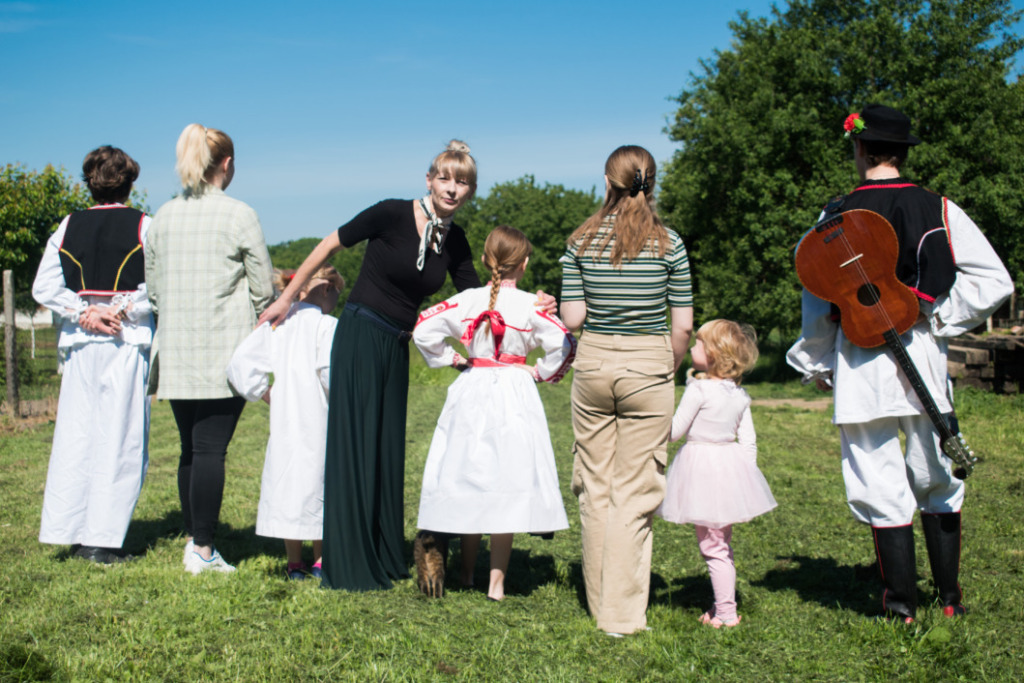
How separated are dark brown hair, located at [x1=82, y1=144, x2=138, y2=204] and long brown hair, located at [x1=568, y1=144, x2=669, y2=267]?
281 cm

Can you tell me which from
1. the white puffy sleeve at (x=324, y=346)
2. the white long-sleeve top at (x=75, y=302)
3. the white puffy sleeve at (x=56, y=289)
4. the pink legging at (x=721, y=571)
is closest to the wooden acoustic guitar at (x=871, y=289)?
the pink legging at (x=721, y=571)

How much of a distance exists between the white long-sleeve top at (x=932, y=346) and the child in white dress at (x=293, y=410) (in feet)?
8.53

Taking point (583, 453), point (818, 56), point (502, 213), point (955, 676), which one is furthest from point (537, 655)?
point (502, 213)

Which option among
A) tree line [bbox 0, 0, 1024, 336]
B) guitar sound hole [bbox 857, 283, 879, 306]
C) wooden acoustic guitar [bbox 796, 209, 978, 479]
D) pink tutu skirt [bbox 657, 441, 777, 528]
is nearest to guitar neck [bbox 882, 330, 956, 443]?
wooden acoustic guitar [bbox 796, 209, 978, 479]

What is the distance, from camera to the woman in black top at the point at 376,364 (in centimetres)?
448

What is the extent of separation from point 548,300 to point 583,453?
2.63 ft

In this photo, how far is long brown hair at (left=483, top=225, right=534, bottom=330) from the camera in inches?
173

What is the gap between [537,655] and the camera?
3594 millimetres

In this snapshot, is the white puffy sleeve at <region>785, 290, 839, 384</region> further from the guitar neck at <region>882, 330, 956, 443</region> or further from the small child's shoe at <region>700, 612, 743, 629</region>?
the small child's shoe at <region>700, 612, 743, 629</region>

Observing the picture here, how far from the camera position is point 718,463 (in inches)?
165

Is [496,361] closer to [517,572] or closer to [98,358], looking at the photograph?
[517,572]

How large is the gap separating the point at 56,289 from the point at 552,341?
2.92 metres

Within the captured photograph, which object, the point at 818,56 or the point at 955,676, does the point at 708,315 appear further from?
the point at 955,676

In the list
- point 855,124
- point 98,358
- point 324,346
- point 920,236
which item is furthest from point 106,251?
point 920,236
